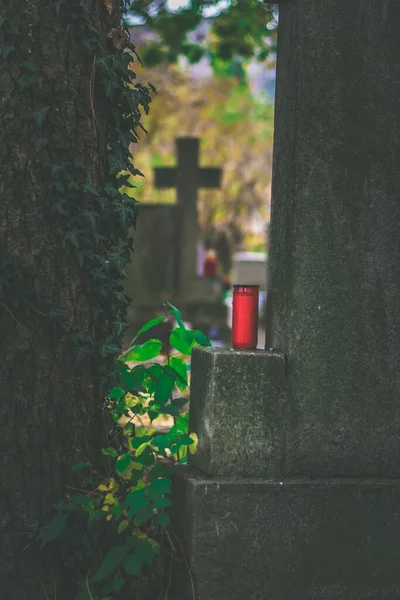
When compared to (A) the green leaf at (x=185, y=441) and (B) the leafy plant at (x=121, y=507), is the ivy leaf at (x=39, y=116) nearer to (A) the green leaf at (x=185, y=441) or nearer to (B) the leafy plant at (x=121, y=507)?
(B) the leafy plant at (x=121, y=507)

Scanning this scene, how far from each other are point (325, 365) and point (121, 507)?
853 mm

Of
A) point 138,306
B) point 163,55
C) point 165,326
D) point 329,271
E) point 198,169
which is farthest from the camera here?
point 198,169

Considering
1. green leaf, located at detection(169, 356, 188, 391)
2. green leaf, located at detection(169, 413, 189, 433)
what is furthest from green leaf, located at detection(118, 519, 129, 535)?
green leaf, located at detection(169, 356, 188, 391)

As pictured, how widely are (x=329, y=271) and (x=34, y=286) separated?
1018 mm

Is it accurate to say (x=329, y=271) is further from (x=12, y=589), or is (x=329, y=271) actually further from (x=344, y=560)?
(x=12, y=589)

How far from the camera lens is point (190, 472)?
10.4ft

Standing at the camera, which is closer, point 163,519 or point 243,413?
point 163,519

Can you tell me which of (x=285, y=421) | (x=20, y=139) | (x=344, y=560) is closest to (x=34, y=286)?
(x=20, y=139)

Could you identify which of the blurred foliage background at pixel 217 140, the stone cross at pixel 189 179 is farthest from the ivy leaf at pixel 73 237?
the blurred foliage background at pixel 217 140

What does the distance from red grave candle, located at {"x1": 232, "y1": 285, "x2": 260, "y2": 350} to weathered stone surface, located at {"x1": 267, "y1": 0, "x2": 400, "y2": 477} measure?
0.12 meters

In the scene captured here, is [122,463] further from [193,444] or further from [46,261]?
[46,261]

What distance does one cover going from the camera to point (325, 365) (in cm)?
312

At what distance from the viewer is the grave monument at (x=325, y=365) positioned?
306 cm

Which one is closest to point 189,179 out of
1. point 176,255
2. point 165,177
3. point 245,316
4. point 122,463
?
point 165,177
